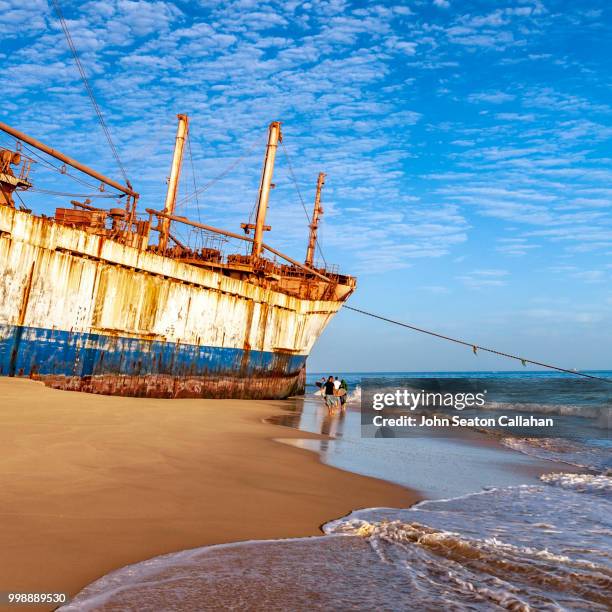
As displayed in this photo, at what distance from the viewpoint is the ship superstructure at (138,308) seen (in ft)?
48.5

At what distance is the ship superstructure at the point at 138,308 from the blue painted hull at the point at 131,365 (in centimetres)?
4

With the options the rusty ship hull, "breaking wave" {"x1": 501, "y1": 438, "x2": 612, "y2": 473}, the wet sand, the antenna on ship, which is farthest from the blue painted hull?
"breaking wave" {"x1": 501, "y1": 438, "x2": 612, "y2": 473}

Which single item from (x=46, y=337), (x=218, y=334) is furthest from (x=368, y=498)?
(x=218, y=334)

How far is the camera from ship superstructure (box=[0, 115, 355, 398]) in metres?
14.8

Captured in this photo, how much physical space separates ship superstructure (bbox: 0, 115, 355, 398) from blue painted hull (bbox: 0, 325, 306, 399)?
0.12 ft

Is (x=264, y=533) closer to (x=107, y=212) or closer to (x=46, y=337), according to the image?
(x=46, y=337)

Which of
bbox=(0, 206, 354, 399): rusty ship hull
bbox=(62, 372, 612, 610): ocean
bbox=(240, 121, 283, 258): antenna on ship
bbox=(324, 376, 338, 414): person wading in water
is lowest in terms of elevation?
bbox=(62, 372, 612, 610): ocean

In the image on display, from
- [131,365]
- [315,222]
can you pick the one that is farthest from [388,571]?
[315,222]

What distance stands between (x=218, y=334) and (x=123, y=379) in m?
5.18

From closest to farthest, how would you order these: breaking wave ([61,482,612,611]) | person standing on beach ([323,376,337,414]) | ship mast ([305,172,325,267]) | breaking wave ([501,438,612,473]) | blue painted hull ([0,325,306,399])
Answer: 1. breaking wave ([61,482,612,611])
2. breaking wave ([501,438,612,473])
3. blue painted hull ([0,325,306,399])
4. person standing on beach ([323,376,337,414])
5. ship mast ([305,172,325,267])

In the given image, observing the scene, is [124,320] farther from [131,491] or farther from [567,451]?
[567,451]

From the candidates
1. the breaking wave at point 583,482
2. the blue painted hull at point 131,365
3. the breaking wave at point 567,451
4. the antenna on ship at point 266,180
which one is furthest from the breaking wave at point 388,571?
the antenna on ship at point 266,180

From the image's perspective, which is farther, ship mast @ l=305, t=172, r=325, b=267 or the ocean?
ship mast @ l=305, t=172, r=325, b=267

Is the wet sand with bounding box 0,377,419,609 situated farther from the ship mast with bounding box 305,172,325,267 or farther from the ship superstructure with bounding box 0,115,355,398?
the ship mast with bounding box 305,172,325,267
